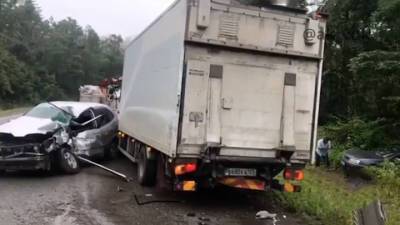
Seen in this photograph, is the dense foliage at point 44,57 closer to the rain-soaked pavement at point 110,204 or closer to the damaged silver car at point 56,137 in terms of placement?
the damaged silver car at point 56,137

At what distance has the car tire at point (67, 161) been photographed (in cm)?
1120

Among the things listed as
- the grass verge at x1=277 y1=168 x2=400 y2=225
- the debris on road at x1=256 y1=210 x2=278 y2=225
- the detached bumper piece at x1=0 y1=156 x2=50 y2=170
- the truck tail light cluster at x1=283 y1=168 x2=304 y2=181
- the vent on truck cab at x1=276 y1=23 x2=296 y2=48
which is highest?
the vent on truck cab at x1=276 y1=23 x2=296 y2=48

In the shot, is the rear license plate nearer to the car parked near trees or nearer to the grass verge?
the grass verge

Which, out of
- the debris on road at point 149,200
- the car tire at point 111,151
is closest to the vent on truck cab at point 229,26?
the debris on road at point 149,200

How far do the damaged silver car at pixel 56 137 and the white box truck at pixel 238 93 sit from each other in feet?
9.67

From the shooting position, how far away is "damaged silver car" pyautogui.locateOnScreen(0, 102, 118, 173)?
34.4ft

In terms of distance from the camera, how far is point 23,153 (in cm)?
1047

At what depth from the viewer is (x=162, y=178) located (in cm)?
954

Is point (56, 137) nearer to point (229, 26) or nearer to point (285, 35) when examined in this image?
point (229, 26)

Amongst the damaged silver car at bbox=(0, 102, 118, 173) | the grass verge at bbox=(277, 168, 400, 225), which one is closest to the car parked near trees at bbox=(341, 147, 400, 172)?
the grass verge at bbox=(277, 168, 400, 225)

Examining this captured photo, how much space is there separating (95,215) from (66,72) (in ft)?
259

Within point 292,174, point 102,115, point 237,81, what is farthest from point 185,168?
point 102,115

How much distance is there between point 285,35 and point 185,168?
2773 millimetres

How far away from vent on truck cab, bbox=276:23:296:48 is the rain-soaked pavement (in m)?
2.88
